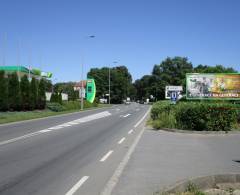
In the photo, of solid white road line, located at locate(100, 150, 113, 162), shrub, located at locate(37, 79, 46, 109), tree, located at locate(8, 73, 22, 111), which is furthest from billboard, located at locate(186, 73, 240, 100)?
shrub, located at locate(37, 79, 46, 109)

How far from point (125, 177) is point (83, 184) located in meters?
1.11

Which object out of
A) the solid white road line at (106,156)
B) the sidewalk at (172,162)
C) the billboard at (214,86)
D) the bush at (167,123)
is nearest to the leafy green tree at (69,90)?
the billboard at (214,86)

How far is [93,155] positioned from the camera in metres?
12.6

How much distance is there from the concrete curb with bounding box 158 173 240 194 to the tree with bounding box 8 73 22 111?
36454 millimetres

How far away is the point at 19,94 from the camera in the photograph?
43.9m

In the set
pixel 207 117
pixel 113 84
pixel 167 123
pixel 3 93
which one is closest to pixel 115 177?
pixel 207 117

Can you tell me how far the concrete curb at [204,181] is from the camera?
730 centimetres

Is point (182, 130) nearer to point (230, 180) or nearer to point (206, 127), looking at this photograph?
point (206, 127)

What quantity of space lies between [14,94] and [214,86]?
2210 centimetres

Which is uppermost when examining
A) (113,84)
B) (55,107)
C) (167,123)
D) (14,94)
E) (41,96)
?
(113,84)

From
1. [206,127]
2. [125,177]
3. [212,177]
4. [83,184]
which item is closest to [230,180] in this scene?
[212,177]

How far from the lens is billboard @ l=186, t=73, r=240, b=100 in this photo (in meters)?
31.7

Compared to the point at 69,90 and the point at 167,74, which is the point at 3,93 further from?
the point at 167,74

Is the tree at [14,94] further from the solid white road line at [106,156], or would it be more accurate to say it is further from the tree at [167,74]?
the tree at [167,74]
